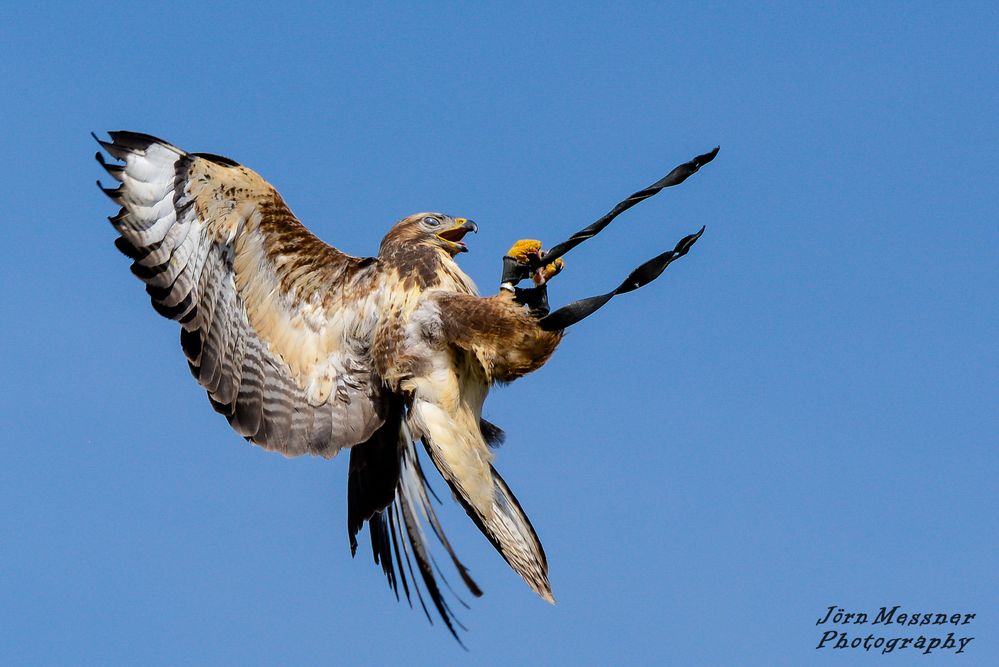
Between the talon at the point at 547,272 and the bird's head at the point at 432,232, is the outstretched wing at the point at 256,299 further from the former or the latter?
the talon at the point at 547,272

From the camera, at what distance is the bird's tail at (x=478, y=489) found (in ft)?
26.1

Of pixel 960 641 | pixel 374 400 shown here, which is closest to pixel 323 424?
pixel 374 400

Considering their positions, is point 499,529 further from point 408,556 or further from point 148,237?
point 148,237

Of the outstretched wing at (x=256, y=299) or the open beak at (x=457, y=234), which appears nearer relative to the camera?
the outstretched wing at (x=256, y=299)

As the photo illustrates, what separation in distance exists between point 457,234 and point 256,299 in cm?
119

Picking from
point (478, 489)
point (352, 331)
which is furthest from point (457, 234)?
point (478, 489)

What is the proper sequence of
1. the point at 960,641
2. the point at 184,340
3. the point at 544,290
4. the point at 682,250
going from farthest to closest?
1. the point at 960,641
2. the point at 184,340
3. the point at 544,290
4. the point at 682,250

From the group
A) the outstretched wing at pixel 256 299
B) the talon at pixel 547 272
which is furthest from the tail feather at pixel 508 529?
the talon at pixel 547 272

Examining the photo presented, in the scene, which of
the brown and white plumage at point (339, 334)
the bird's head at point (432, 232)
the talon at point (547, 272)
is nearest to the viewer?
the talon at point (547, 272)

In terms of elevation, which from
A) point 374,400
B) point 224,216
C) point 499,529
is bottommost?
point 499,529

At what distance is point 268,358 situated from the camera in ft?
27.8

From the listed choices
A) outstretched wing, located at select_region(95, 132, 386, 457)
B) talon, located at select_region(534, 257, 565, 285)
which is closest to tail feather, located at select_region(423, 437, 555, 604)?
outstretched wing, located at select_region(95, 132, 386, 457)

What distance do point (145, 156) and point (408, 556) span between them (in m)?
2.67

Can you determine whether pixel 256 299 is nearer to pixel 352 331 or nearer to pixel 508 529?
pixel 352 331
